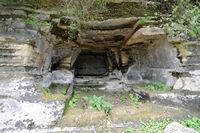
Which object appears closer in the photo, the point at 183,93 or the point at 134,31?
the point at 183,93

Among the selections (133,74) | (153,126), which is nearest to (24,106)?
(153,126)

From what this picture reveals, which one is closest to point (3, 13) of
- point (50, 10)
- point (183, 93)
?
point (50, 10)

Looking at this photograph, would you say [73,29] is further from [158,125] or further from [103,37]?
[158,125]

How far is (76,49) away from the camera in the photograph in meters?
7.62

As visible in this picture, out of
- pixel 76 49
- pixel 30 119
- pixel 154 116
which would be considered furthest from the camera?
pixel 76 49

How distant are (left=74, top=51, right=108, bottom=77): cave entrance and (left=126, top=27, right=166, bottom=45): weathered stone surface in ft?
8.52

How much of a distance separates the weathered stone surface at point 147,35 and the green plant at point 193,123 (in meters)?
2.33

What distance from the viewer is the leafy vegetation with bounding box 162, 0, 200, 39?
486 cm

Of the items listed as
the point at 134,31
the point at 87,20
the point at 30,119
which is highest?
the point at 87,20

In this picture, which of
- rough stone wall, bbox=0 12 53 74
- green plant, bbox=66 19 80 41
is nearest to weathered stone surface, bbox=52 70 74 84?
green plant, bbox=66 19 80 41

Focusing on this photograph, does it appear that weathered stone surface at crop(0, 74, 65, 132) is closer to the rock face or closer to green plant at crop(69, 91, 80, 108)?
the rock face

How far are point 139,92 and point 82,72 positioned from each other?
3665 mm

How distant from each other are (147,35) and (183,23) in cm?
105

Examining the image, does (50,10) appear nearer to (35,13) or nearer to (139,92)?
(35,13)
